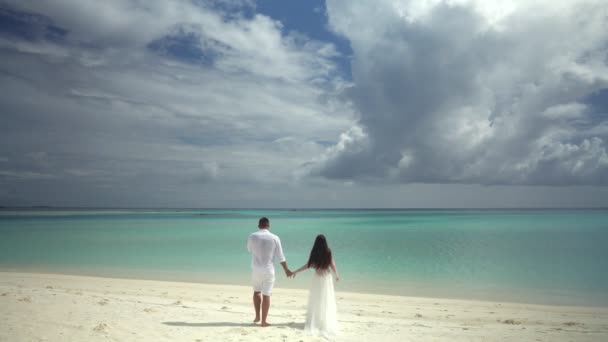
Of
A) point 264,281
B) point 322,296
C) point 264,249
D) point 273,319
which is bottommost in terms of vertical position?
point 273,319

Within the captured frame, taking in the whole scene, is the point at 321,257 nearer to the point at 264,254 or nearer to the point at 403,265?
the point at 264,254

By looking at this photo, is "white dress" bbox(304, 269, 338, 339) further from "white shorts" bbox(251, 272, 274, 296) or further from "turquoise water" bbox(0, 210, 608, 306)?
"turquoise water" bbox(0, 210, 608, 306)

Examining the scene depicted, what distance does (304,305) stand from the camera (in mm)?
11086

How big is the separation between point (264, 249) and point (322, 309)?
64.2 inches

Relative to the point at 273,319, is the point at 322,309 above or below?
above

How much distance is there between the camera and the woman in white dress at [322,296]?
7328 millimetres

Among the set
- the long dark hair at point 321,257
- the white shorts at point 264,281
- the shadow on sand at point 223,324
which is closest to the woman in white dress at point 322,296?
the long dark hair at point 321,257

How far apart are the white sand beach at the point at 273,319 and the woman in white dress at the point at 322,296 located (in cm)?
32

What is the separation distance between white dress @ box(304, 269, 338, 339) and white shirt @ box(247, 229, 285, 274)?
0.88 m

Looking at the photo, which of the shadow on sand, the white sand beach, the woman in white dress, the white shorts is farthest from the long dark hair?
the shadow on sand

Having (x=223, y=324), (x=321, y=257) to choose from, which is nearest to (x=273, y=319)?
(x=223, y=324)

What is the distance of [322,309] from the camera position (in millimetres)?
7418

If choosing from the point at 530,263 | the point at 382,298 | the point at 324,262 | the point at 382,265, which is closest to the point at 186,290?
the point at 382,298

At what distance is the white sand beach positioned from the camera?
7121 millimetres
